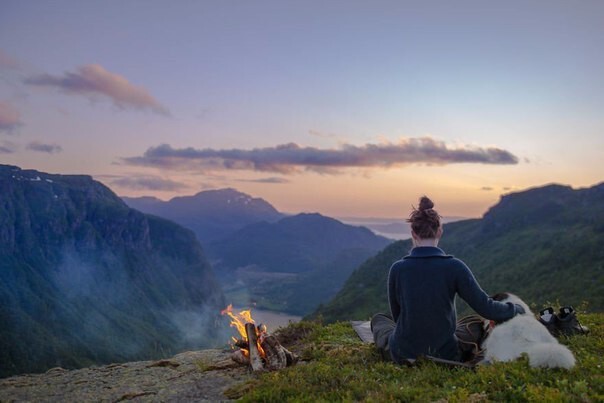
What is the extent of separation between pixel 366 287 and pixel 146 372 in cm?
16273

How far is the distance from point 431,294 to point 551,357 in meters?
2.30

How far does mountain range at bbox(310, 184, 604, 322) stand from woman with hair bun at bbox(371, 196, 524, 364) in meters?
31.0

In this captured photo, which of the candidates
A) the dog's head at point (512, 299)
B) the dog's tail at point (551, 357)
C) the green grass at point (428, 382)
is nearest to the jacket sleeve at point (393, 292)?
the green grass at point (428, 382)

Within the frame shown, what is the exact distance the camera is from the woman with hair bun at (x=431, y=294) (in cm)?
926

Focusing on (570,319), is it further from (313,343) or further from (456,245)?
(456,245)

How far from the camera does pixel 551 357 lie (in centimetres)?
852

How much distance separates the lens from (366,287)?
172000 millimetres

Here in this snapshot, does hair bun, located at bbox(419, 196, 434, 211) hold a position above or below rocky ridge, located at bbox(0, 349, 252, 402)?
above

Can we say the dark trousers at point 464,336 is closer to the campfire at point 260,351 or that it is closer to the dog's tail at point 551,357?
the dog's tail at point 551,357

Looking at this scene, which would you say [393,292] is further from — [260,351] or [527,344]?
[260,351]

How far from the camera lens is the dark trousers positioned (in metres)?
10.3

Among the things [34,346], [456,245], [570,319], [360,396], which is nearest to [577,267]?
[570,319]

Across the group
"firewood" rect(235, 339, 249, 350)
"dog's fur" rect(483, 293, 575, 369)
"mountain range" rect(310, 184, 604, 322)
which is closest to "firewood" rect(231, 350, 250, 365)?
"firewood" rect(235, 339, 249, 350)

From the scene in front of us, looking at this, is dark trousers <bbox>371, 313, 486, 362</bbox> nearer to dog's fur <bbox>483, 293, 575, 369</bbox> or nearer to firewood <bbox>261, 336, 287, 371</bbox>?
dog's fur <bbox>483, 293, 575, 369</bbox>
